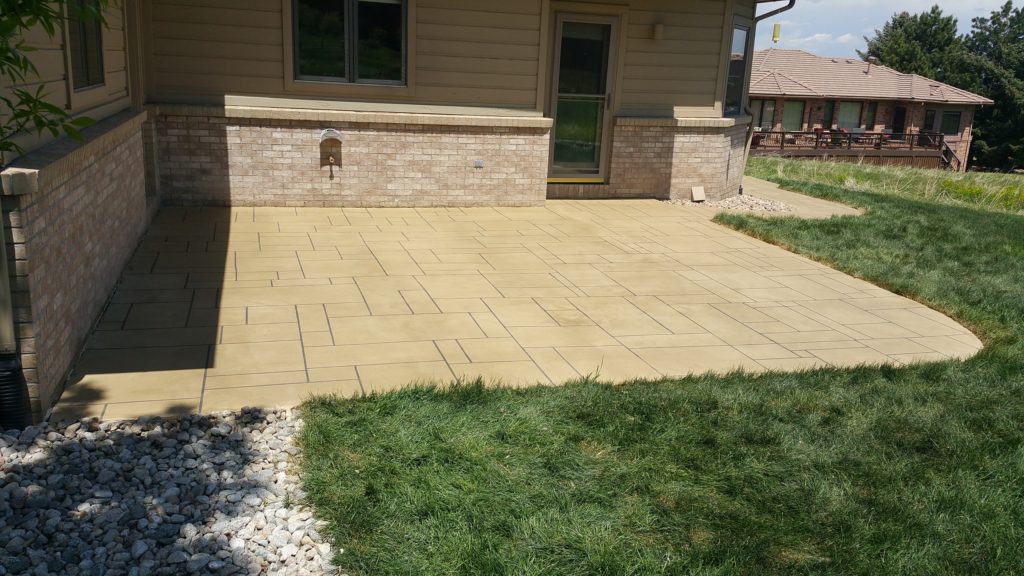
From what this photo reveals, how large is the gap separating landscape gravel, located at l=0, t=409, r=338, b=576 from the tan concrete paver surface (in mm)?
307

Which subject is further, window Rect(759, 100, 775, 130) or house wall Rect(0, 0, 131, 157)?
window Rect(759, 100, 775, 130)

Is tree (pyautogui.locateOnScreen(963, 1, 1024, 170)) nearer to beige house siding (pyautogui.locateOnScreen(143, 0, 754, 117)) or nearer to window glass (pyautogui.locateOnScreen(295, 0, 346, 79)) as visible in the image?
beige house siding (pyautogui.locateOnScreen(143, 0, 754, 117))

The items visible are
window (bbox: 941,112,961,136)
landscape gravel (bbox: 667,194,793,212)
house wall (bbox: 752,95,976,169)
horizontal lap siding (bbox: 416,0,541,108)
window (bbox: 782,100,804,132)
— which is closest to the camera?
horizontal lap siding (bbox: 416,0,541,108)

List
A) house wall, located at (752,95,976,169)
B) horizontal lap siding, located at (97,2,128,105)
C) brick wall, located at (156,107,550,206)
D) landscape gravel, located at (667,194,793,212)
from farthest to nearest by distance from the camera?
house wall, located at (752,95,976,169) → landscape gravel, located at (667,194,793,212) → brick wall, located at (156,107,550,206) → horizontal lap siding, located at (97,2,128,105)

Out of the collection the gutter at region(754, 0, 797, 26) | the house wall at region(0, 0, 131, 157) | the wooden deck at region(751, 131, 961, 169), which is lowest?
the wooden deck at region(751, 131, 961, 169)

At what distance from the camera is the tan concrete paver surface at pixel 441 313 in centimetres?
458

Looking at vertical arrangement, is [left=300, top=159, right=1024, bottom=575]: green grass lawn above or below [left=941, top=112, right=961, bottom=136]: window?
below

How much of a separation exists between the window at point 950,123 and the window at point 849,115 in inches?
241

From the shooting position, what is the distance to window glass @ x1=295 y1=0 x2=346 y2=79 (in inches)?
363

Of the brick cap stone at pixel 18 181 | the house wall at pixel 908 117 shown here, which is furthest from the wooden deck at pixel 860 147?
the brick cap stone at pixel 18 181

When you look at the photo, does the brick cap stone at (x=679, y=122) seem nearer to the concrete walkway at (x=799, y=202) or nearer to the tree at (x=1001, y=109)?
the concrete walkway at (x=799, y=202)

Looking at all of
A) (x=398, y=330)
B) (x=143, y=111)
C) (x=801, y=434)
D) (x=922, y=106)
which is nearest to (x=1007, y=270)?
(x=801, y=434)

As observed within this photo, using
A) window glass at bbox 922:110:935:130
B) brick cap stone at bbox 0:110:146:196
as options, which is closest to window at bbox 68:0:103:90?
brick cap stone at bbox 0:110:146:196

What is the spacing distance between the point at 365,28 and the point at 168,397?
636cm
